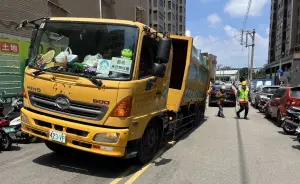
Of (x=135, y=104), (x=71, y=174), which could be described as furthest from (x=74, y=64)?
(x=71, y=174)

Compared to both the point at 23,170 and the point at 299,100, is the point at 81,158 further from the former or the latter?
the point at 299,100

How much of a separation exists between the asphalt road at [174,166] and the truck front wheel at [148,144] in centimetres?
18

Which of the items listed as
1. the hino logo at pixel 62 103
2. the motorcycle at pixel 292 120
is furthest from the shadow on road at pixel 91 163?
the motorcycle at pixel 292 120

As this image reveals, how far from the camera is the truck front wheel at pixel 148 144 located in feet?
21.4

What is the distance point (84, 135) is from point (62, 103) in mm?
649

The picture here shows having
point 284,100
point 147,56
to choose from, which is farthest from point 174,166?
point 284,100

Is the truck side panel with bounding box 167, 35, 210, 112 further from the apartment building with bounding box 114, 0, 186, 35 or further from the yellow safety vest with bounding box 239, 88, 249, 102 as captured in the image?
the yellow safety vest with bounding box 239, 88, 249, 102

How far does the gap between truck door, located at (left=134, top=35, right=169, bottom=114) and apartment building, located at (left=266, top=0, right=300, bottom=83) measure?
57402mm

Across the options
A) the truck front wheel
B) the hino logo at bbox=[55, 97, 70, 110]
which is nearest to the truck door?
the truck front wheel

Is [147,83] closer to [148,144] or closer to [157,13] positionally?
[148,144]

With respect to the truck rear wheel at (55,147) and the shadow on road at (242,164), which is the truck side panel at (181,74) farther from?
the truck rear wheel at (55,147)

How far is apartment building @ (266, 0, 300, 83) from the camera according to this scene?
232 ft

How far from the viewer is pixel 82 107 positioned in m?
5.62

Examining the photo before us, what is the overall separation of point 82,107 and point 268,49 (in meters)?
111
